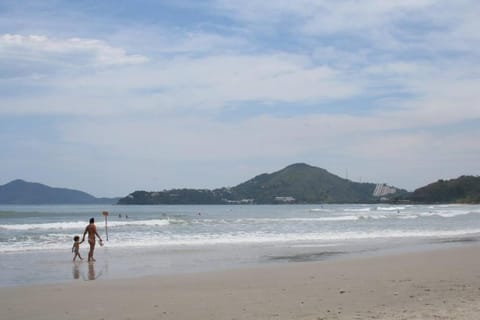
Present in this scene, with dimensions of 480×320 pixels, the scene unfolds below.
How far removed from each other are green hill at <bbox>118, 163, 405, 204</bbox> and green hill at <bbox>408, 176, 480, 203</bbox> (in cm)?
2671

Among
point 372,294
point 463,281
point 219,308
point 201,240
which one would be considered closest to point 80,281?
point 219,308

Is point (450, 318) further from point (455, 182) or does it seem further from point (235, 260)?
point (455, 182)

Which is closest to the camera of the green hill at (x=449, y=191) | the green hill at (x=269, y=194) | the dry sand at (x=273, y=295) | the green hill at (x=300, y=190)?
the dry sand at (x=273, y=295)

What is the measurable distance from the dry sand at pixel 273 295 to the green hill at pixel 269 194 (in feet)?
518

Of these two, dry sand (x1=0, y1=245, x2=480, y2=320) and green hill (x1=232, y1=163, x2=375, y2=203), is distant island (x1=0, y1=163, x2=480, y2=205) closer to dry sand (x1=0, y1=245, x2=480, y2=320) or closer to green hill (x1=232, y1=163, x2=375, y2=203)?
green hill (x1=232, y1=163, x2=375, y2=203)

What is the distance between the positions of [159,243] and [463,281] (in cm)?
1475

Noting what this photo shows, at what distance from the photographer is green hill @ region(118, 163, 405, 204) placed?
17238 cm

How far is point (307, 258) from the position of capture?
17.3 m

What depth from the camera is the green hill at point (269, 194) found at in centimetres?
17238

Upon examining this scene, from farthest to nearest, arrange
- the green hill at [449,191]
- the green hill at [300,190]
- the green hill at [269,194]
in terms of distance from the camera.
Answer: the green hill at [300,190]
the green hill at [269,194]
the green hill at [449,191]

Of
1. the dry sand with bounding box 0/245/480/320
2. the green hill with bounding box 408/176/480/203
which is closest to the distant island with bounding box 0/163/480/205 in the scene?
the green hill with bounding box 408/176/480/203

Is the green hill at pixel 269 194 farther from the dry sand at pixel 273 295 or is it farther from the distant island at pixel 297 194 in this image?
the dry sand at pixel 273 295

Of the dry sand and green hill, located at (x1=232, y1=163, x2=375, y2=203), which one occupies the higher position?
green hill, located at (x1=232, y1=163, x2=375, y2=203)

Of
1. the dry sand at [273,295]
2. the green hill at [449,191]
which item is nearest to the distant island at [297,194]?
the green hill at [449,191]
